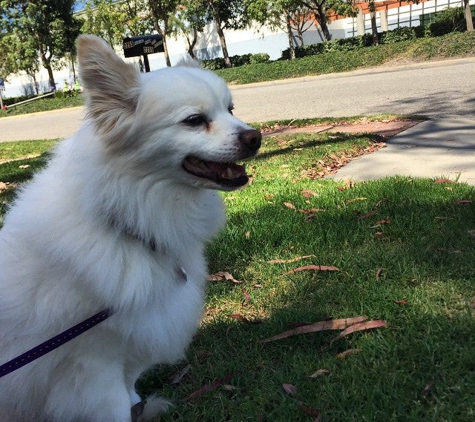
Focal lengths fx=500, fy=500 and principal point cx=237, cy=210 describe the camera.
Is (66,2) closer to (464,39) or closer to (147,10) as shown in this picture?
(147,10)

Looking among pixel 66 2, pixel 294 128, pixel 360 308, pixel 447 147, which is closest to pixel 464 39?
pixel 294 128

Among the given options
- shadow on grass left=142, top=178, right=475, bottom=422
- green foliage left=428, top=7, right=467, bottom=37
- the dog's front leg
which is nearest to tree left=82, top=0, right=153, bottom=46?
green foliage left=428, top=7, right=467, bottom=37

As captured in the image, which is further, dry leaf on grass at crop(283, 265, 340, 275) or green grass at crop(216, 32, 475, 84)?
green grass at crop(216, 32, 475, 84)

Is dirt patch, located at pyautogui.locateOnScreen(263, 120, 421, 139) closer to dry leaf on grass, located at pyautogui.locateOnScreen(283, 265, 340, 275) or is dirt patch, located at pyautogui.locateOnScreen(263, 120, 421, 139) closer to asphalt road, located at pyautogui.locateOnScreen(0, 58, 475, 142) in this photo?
asphalt road, located at pyautogui.locateOnScreen(0, 58, 475, 142)

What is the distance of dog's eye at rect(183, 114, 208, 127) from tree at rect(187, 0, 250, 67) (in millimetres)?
30940

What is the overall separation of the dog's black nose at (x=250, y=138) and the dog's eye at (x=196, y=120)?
0.17 meters

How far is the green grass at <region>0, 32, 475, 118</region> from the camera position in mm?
19375

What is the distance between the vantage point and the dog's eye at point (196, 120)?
2.08 meters

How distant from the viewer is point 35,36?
123 feet

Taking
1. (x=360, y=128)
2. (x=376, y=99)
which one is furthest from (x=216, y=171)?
(x=376, y=99)

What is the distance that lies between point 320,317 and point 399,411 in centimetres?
87

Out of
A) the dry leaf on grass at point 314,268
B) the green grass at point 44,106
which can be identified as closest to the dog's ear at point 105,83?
the dry leaf on grass at point 314,268

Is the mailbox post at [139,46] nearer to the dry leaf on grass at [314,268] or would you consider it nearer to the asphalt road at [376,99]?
the asphalt road at [376,99]

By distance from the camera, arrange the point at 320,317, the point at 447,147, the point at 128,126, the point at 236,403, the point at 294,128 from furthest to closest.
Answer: the point at 294,128 → the point at 447,147 → the point at 320,317 → the point at 236,403 → the point at 128,126
